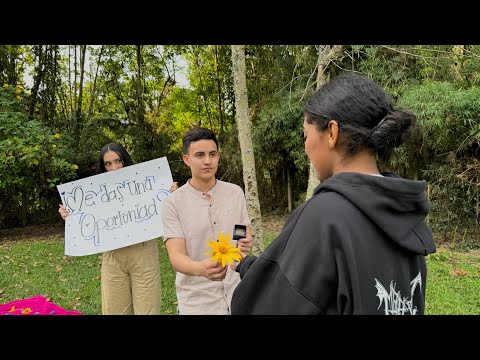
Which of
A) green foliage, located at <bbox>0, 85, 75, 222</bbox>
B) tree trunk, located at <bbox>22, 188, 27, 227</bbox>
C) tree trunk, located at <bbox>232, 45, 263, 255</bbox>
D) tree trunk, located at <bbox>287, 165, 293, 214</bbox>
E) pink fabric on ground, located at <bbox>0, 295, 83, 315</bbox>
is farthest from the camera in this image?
tree trunk, located at <bbox>287, 165, 293, 214</bbox>

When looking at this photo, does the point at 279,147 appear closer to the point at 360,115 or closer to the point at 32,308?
the point at 32,308

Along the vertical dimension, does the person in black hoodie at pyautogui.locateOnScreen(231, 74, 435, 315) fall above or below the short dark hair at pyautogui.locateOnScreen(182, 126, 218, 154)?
below

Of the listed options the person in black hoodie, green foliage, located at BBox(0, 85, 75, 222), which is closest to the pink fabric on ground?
the person in black hoodie

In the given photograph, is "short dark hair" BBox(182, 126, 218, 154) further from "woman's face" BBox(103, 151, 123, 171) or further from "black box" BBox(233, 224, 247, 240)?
"woman's face" BBox(103, 151, 123, 171)

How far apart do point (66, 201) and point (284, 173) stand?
765 centimetres

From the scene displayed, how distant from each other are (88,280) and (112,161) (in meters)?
3.47

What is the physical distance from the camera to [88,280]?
5.44 metres

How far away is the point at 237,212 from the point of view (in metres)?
1.80

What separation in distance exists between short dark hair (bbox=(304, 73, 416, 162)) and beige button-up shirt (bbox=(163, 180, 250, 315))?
835 mm

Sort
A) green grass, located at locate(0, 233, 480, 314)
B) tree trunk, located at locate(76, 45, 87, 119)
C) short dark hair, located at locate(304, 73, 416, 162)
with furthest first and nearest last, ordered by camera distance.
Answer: tree trunk, located at locate(76, 45, 87, 119)
green grass, located at locate(0, 233, 480, 314)
short dark hair, located at locate(304, 73, 416, 162)

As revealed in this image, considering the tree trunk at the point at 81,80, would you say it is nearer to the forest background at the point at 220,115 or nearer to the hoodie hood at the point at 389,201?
the forest background at the point at 220,115

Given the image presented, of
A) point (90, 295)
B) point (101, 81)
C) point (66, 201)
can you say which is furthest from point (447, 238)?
point (101, 81)

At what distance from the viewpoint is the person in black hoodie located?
84 centimetres
